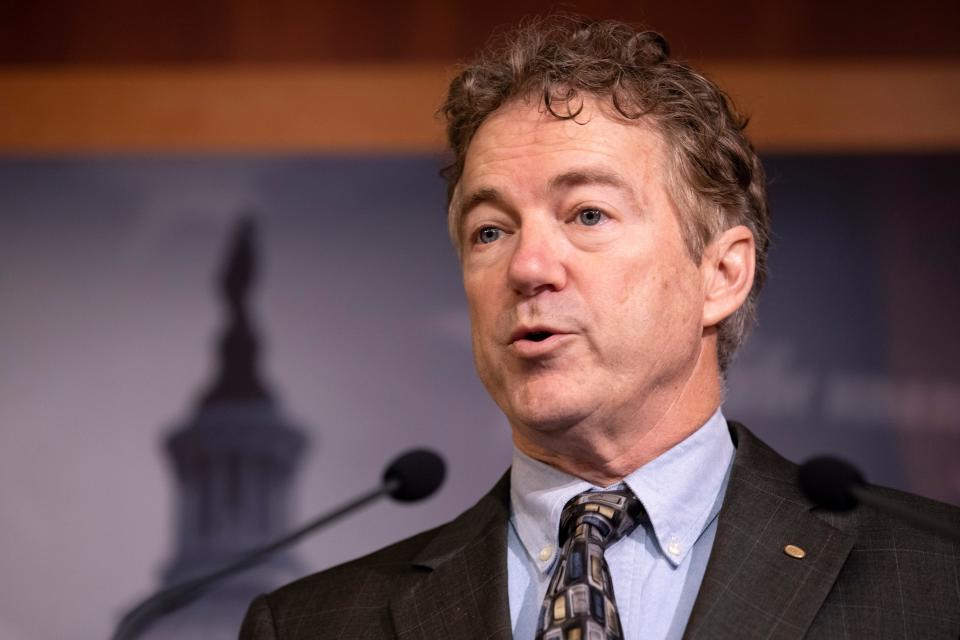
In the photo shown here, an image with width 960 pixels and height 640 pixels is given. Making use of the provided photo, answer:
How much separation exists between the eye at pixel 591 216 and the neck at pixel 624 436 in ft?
0.95

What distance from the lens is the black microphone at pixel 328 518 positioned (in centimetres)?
Result: 179

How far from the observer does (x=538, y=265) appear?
1.99 metres

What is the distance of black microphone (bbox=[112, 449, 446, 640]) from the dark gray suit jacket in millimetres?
247

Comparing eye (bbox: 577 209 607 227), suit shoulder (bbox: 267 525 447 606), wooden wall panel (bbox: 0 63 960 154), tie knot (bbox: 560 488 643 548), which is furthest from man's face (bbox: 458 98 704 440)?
wooden wall panel (bbox: 0 63 960 154)

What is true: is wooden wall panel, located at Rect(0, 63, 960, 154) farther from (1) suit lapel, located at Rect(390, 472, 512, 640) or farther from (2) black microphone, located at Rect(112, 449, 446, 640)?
(2) black microphone, located at Rect(112, 449, 446, 640)

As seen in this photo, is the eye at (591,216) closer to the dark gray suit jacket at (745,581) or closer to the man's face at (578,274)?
the man's face at (578,274)

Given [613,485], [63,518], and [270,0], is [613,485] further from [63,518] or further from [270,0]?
[270,0]

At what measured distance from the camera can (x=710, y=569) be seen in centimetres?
190

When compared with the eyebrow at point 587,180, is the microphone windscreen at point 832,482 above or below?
below

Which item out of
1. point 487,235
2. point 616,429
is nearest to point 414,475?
point 616,429

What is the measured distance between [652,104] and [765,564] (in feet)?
2.54

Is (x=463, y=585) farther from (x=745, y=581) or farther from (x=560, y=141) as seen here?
(x=560, y=141)

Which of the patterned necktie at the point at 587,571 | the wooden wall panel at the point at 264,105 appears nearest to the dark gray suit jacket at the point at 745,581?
the patterned necktie at the point at 587,571

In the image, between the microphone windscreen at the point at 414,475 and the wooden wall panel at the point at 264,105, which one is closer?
the microphone windscreen at the point at 414,475
